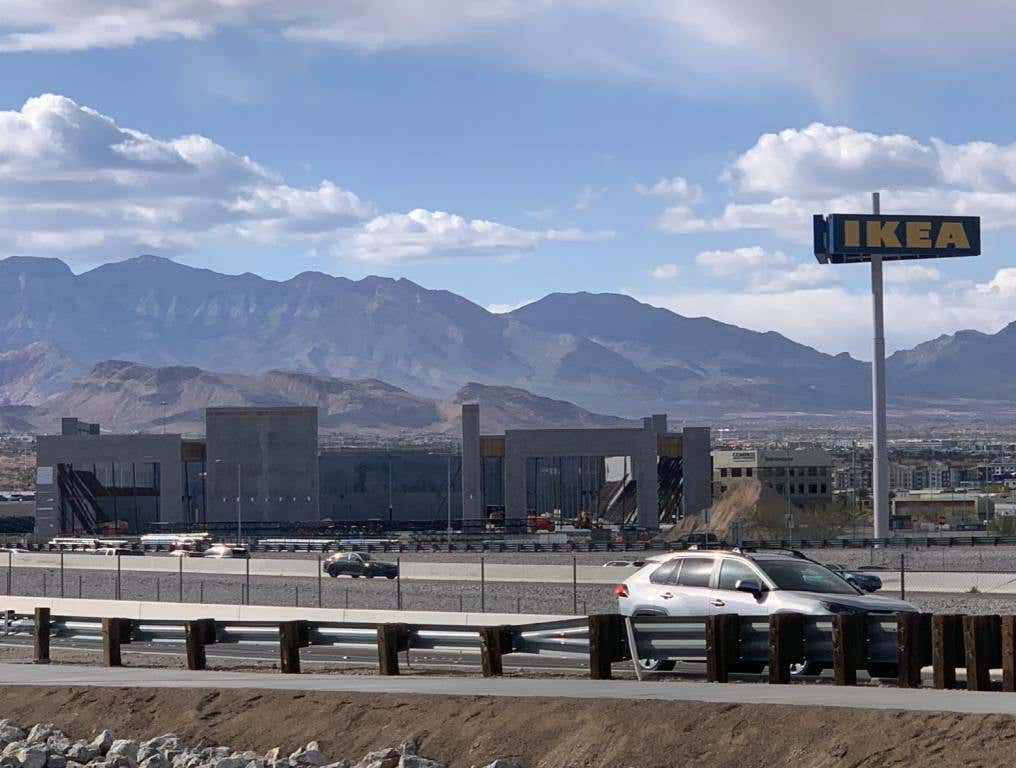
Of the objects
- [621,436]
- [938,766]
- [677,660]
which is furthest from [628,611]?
[621,436]

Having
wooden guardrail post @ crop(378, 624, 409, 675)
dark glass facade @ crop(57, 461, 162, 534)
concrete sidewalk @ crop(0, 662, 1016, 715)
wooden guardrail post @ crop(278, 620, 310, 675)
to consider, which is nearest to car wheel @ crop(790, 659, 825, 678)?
concrete sidewalk @ crop(0, 662, 1016, 715)

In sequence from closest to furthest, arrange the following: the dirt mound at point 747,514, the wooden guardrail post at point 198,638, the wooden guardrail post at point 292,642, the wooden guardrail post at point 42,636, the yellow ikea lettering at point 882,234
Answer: the wooden guardrail post at point 292,642 → the wooden guardrail post at point 198,638 → the wooden guardrail post at point 42,636 → the yellow ikea lettering at point 882,234 → the dirt mound at point 747,514

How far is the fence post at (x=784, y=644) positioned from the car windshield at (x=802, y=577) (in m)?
1.62

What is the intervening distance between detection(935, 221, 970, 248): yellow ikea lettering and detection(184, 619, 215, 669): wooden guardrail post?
77.7 meters

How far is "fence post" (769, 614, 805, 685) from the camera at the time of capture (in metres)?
22.6

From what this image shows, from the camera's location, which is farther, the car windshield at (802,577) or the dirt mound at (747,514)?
the dirt mound at (747,514)

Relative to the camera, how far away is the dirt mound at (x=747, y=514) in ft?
378

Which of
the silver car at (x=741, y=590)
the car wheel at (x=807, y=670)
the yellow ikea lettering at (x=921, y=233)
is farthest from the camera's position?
the yellow ikea lettering at (x=921, y=233)

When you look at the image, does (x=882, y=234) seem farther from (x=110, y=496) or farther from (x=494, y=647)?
(x=494, y=647)

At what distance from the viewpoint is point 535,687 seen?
2303 centimetres

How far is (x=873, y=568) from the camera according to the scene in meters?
72.0

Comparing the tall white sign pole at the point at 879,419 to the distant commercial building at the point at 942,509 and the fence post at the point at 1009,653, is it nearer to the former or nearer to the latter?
the distant commercial building at the point at 942,509

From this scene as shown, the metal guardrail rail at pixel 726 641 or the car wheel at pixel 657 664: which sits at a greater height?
the metal guardrail rail at pixel 726 641

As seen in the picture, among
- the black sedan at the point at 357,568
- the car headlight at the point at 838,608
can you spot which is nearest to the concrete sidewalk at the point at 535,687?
the car headlight at the point at 838,608
